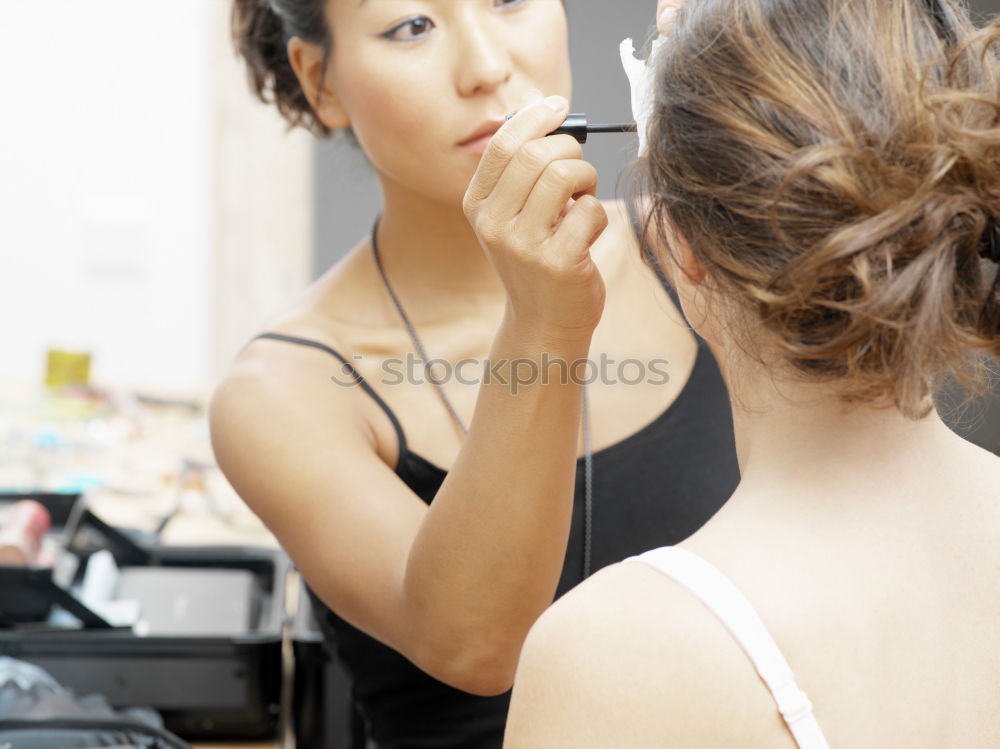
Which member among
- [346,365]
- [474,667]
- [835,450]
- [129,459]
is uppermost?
[835,450]

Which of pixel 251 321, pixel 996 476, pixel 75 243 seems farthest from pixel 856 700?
pixel 75 243

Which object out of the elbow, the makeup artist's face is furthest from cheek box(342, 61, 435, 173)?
the elbow

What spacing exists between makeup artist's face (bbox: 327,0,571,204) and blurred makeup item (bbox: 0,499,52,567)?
A: 27.4 inches

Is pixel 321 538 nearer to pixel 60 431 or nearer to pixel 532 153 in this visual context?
pixel 532 153

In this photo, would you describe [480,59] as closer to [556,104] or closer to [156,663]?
[556,104]

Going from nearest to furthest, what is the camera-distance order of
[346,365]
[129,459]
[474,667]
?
[474,667] → [346,365] → [129,459]

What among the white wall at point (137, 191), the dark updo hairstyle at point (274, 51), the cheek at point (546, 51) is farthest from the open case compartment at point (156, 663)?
the white wall at point (137, 191)

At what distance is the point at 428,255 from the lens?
1.10m

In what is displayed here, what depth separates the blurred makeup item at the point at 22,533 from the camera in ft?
4.51

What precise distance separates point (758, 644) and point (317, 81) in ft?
2.33

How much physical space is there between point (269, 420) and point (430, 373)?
0.56ft

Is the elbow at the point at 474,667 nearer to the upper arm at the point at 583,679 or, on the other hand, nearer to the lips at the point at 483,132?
the upper arm at the point at 583,679

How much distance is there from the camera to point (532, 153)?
68 centimetres

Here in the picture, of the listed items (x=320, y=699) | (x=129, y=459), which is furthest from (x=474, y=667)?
(x=129, y=459)
